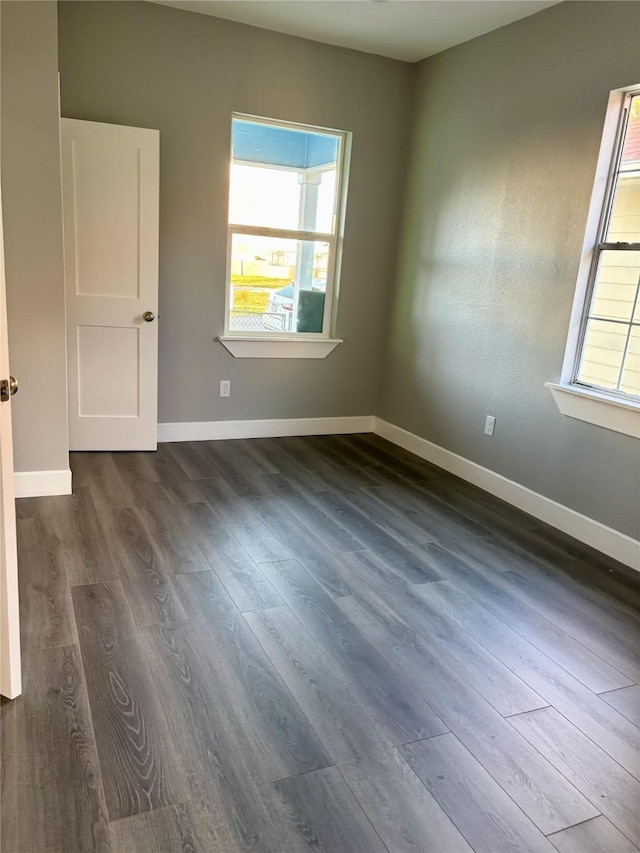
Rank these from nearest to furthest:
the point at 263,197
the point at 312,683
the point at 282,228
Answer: the point at 312,683, the point at 263,197, the point at 282,228

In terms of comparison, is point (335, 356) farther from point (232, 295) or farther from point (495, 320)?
point (495, 320)

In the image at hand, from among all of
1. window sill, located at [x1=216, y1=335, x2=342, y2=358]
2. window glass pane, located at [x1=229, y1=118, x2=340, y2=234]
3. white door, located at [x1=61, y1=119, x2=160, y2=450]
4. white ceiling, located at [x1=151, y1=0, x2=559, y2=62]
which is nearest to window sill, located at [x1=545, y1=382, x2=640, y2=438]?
window sill, located at [x1=216, y1=335, x2=342, y2=358]

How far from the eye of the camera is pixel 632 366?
10.1 feet

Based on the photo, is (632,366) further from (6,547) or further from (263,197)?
(6,547)

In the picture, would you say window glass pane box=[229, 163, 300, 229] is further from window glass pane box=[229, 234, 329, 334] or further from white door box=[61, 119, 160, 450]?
white door box=[61, 119, 160, 450]

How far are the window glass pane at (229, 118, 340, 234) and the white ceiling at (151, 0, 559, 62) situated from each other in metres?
0.59

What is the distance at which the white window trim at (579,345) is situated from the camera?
3000mm


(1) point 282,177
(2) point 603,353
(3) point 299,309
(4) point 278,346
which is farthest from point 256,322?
(2) point 603,353

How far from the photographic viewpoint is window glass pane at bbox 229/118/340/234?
420cm

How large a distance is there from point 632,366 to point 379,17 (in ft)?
8.14

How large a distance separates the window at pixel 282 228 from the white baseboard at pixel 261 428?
0.64 metres

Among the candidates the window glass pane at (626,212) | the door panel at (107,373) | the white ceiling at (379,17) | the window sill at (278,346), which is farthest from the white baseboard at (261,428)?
the white ceiling at (379,17)

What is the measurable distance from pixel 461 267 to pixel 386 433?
1465mm

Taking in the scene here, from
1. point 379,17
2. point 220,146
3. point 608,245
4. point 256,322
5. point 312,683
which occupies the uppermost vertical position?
point 379,17
